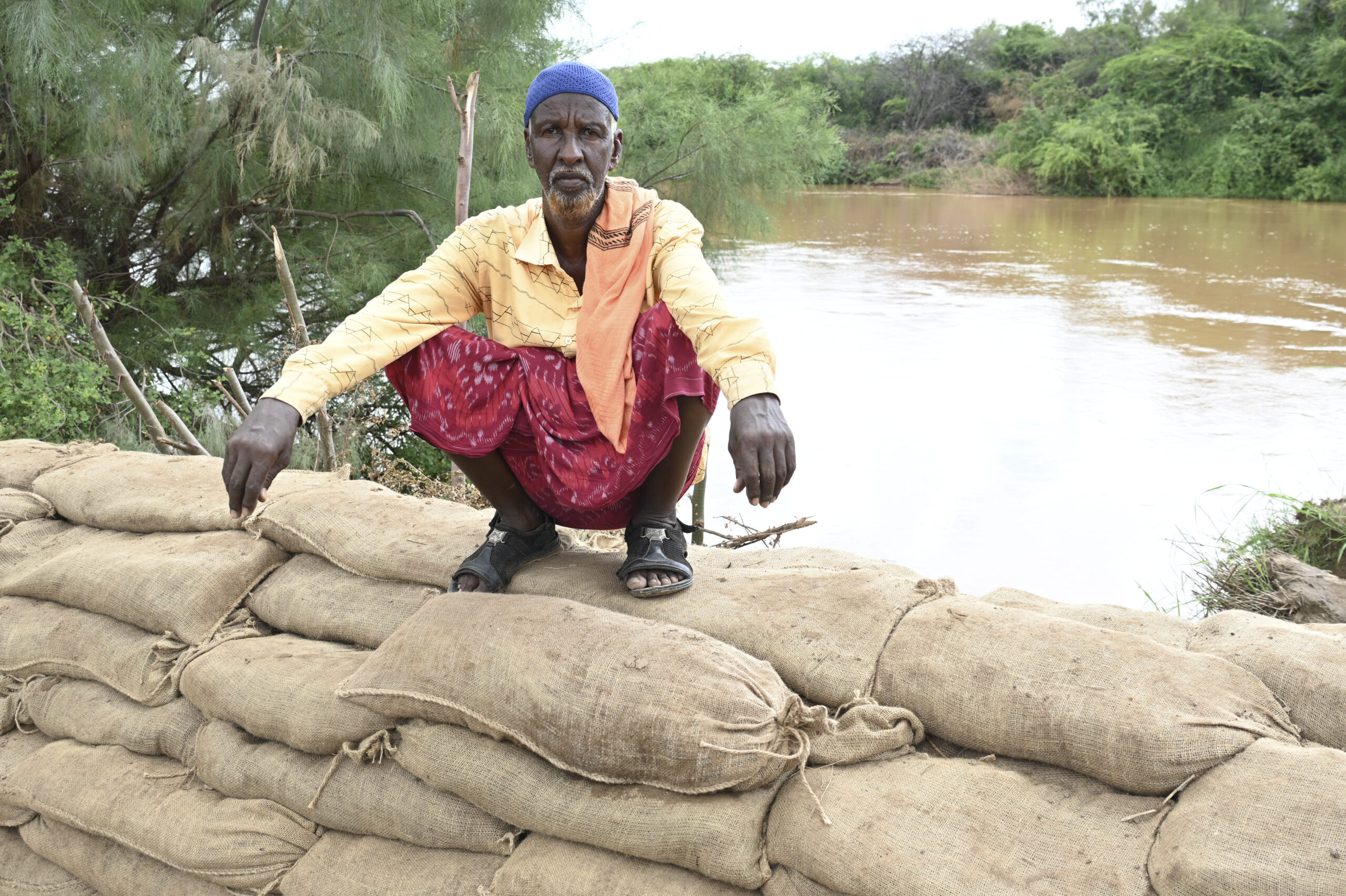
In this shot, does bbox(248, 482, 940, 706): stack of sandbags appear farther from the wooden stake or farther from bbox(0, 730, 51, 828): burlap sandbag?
the wooden stake

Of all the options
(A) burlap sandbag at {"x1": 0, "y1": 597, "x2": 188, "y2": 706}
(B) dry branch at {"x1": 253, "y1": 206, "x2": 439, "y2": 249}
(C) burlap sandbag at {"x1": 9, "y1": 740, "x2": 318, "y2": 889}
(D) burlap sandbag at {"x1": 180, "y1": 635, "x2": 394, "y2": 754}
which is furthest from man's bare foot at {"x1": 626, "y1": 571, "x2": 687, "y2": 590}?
(B) dry branch at {"x1": 253, "y1": 206, "x2": 439, "y2": 249}

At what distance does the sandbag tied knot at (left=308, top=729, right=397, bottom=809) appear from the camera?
5.47 feet

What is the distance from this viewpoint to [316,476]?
2.46 meters

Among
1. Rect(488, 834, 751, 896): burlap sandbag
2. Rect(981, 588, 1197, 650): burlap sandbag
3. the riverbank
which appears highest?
the riverbank

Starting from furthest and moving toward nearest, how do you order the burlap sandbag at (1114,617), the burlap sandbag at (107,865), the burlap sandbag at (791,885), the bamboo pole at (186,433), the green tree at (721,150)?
the green tree at (721,150) < the bamboo pole at (186,433) < the burlap sandbag at (107,865) < the burlap sandbag at (1114,617) < the burlap sandbag at (791,885)

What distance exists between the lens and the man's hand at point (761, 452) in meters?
1.39

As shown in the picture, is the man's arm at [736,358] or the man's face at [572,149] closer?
the man's arm at [736,358]

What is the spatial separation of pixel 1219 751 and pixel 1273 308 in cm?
811

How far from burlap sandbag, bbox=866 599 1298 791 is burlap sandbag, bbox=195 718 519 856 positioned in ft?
1.82

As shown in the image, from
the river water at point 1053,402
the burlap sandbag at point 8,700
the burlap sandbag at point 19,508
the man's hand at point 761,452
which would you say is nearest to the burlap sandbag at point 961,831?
the man's hand at point 761,452

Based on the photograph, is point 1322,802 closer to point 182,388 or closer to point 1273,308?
point 182,388

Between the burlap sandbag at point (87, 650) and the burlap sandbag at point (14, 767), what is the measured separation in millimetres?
129

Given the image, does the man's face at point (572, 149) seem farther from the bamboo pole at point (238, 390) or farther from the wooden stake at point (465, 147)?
the bamboo pole at point (238, 390)

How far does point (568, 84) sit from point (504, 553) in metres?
0.82
